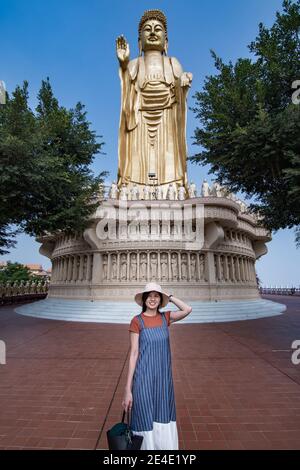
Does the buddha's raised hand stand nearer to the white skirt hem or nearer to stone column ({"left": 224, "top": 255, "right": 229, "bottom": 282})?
stone column ({"left": 224, "top": 255, "right": 229, "bottom": 282})

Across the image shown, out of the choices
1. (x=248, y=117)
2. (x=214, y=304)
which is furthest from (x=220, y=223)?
(x=248, y=117)

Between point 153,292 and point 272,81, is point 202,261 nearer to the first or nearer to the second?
point 272,81

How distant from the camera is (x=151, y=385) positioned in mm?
2670

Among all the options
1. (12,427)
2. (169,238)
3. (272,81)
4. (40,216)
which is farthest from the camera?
(169,238)

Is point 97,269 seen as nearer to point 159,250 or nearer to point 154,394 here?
point 159,250

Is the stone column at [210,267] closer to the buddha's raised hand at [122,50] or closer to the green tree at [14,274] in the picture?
the buddha's raised hand at [122,50]

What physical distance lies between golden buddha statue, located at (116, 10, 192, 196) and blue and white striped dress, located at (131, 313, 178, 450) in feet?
72.8

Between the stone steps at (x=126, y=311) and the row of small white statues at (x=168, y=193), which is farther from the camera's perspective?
the row of small white statues at (x=168, y=193)

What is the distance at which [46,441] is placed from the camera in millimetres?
3557

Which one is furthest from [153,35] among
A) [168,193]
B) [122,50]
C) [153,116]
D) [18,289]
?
[18,289]

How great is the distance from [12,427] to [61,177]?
27.8 ft

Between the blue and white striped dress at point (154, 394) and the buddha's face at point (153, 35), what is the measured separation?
3093 centimetres

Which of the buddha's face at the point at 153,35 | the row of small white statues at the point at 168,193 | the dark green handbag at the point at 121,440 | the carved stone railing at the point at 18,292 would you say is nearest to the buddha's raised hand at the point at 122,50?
the buddha's face at the point at 153,35

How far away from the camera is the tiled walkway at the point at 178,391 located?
3.69m
